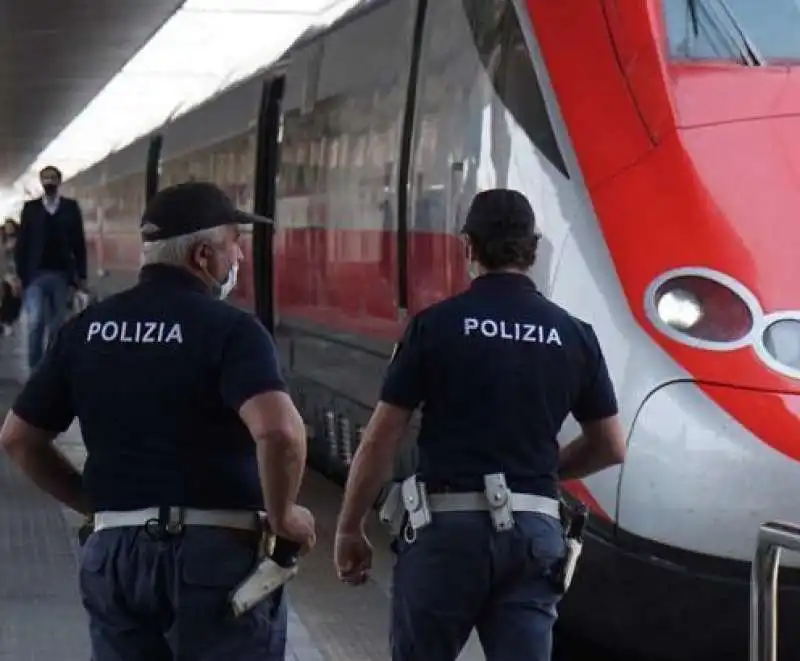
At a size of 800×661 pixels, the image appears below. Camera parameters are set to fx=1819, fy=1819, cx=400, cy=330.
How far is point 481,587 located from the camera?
13.4 ft

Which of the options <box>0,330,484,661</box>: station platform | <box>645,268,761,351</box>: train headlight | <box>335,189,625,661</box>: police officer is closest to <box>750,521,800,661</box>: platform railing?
<box>335,189,625,661</box>: police officer

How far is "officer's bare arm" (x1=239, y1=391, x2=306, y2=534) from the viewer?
3693 millimetres

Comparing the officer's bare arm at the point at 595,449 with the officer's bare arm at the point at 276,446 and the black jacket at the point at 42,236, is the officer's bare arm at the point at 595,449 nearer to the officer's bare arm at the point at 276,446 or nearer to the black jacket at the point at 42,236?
the officer's bare arm at the point at 276,446

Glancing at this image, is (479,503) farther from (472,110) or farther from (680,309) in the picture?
(472,110)

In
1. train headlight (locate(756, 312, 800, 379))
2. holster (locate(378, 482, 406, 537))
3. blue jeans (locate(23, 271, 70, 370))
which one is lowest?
blue jeans (locate(23, 271, 70, 370))

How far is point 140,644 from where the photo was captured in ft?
12.6

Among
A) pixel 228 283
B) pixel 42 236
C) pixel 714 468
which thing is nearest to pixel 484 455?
pixel 228 283

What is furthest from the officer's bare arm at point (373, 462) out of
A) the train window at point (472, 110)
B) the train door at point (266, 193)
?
the train door at point (266, 193)

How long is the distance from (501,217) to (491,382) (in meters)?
0.39

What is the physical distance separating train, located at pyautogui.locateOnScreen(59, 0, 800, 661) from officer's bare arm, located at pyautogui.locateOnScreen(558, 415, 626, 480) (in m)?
0.95

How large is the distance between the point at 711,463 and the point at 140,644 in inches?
80.5

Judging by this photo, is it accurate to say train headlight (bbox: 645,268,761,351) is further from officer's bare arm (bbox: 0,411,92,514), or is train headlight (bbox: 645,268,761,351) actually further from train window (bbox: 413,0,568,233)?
officer's bare arm (bbox: 0,411,92,514)

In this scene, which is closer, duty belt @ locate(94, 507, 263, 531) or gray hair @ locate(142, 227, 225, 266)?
duty belt @ locate(94, 507, 263, 531)

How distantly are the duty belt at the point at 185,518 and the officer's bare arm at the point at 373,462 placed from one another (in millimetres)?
421
